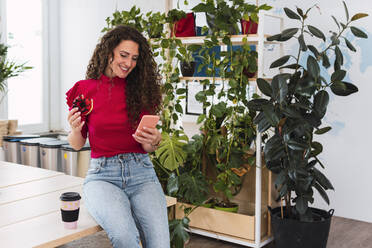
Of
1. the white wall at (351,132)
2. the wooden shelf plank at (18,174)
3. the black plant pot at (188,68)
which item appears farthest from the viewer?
the white wall at (351,132)

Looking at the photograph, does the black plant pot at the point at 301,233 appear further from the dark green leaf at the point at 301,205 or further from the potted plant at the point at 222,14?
the potted plant at the point at 222,14

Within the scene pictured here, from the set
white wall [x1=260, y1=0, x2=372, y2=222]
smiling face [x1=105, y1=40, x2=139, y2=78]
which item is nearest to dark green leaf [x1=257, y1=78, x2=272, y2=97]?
smiling face [x1=105, y1=40, x2=139, y2=78]

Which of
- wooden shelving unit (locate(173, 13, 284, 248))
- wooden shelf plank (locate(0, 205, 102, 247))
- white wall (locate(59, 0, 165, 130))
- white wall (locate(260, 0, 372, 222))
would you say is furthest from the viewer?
white wall (locate(59, 0, 165, 130))

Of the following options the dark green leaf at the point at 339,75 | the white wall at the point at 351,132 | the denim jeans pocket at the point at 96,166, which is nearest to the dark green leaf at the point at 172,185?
the denim jeans pocket at the point at 96,166

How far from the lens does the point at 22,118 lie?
4.71 meters

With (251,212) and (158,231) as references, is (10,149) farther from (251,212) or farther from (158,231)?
(158,231)

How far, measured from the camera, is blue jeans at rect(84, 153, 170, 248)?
1.71 m

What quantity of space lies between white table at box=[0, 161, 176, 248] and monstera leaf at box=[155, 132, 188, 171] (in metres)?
0.64

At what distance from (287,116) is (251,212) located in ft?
2.79

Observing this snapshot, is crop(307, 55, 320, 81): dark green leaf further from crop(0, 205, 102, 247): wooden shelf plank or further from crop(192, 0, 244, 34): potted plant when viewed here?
crop(0, 205, 102, 247): wooden shelf plank

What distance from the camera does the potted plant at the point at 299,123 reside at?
8.36 feet

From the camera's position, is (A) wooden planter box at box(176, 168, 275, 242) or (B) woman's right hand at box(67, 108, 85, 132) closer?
(B) woman's right hand at box(67, 108, 85, 132)

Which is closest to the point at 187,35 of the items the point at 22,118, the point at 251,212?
the point at 251,212

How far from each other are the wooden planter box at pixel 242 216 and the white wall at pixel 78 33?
7.58 feet
